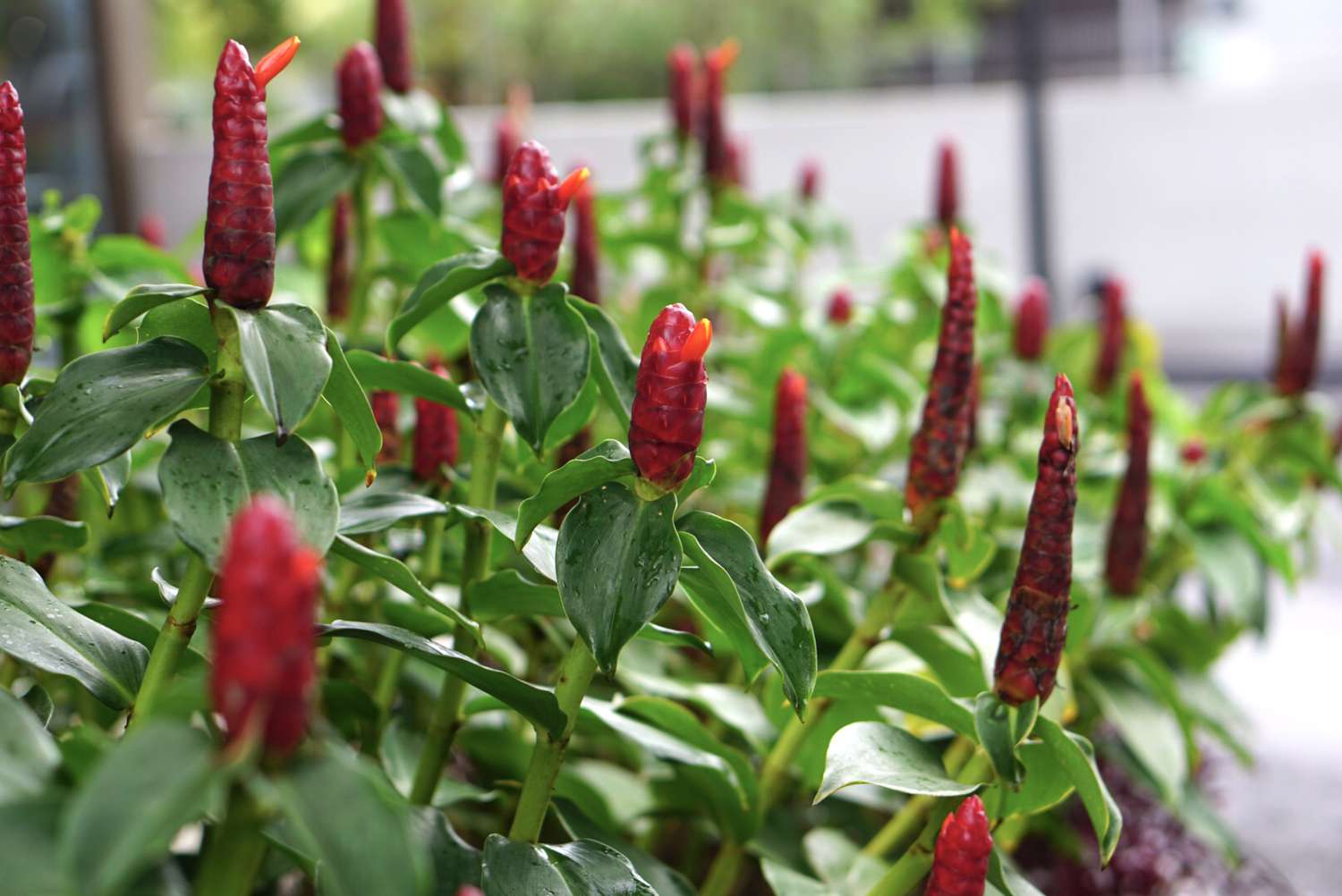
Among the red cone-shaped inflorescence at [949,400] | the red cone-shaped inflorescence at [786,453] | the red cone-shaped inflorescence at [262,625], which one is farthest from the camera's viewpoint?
the red cone-shaped inflorescence at [786,453]

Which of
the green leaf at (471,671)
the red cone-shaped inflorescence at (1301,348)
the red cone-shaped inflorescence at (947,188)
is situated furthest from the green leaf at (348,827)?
the red cone-shaped inflorescence at (947,188)

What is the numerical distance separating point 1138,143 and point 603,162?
1525 millimetres

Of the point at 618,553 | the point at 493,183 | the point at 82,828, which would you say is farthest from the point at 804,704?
the point at 493,183

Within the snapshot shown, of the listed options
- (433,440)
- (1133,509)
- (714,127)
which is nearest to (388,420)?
(433,440)

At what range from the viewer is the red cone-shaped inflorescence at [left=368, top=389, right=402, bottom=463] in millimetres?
620

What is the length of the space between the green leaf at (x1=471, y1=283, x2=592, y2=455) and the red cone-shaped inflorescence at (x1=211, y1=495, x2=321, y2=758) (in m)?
0.18

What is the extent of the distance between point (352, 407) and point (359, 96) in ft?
1.17

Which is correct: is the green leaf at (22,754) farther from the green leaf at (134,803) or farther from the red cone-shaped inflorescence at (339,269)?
the red cone-shaped inflorescence at (339,269)

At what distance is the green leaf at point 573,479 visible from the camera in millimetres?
401

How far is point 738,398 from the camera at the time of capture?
0.95 metres

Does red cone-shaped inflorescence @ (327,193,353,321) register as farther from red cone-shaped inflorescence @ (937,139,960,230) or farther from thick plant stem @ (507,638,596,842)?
red cone-shaped inflorescence @ (937,139,960,230)

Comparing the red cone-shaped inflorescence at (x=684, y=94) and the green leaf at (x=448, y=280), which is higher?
the red cone-shaped inflorescence at (x=684, y=94)

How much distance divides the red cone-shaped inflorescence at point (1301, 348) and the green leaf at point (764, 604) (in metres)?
0.69

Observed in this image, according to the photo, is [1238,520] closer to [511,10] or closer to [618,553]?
[618,553]
